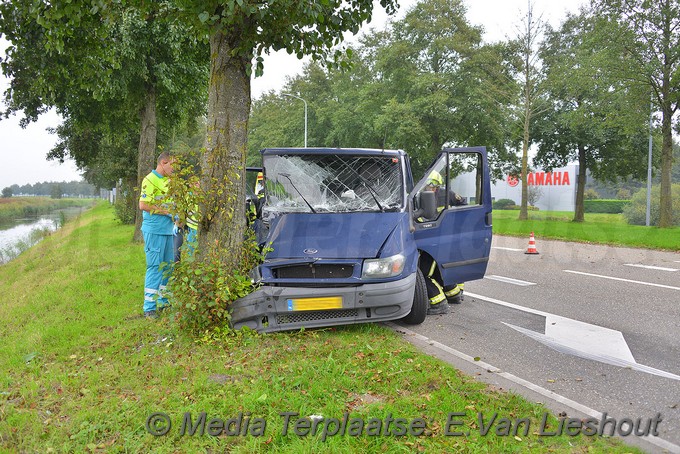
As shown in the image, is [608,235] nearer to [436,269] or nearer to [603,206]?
[436,269]

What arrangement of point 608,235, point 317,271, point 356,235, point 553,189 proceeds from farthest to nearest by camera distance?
1. point 553,189
2. point 608,235
3. point 356,235
4. point 317,271

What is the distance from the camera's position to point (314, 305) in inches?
193

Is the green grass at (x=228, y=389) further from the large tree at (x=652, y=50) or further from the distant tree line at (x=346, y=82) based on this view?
the large tree at (x=652, y=50)

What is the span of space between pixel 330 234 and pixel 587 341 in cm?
302

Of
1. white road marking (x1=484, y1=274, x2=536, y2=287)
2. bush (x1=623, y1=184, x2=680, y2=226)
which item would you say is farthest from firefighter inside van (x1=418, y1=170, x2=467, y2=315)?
bush (x1=623, y1=184, x2=680, y2=226)

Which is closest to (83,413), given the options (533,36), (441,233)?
(441,233)

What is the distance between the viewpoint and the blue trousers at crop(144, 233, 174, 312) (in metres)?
6.00

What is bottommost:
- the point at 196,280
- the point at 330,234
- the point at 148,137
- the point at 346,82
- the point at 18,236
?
the point at 18,236

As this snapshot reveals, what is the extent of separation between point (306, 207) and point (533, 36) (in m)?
21.7

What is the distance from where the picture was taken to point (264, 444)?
3.12 m

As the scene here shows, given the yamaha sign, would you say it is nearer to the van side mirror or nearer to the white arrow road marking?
the white arrow road marking

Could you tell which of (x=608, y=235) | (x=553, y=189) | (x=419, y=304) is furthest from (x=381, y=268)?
(x=553, y=189)

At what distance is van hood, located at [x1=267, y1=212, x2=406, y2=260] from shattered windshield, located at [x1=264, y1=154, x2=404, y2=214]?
0.83ft

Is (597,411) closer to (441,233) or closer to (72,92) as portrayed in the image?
(441,233)
